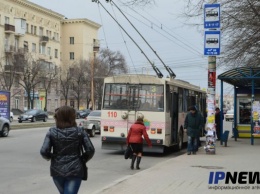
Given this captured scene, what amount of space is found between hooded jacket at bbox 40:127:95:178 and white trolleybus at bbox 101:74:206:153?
10.7 metres

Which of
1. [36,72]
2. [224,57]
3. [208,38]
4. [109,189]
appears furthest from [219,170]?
[36,72]

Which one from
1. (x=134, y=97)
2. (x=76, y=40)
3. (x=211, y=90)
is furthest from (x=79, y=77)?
(x=211, y=90)

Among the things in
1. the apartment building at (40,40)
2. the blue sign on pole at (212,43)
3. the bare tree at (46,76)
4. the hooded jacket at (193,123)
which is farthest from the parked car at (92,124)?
the bare tree at (46,76)

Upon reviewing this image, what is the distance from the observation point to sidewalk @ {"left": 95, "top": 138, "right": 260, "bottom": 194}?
880cm

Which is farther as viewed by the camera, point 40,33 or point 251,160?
point 40,33

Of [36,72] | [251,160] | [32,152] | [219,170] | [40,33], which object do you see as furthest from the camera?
[40,33]

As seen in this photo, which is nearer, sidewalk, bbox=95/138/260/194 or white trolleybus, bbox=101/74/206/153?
sidewalk, bbox=95/138/260/194

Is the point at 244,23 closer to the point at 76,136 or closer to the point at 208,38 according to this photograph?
the point at 208,38

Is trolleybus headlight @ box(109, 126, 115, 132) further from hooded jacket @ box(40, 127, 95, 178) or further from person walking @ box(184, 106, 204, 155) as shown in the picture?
hooded jacket @ box(40, 127, 95, 178)

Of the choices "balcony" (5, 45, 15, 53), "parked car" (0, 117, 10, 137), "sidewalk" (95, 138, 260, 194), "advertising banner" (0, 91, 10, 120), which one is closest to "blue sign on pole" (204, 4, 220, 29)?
"sidewalk" (95, 138, 260, 194)

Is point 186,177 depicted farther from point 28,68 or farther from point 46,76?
point 46,76

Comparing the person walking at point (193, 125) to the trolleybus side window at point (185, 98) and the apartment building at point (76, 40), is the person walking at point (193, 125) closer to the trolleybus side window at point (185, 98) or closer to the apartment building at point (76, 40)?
the trolleybus side window at point (185, 98)

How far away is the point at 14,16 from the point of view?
247ft

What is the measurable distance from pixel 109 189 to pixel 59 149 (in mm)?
3451
